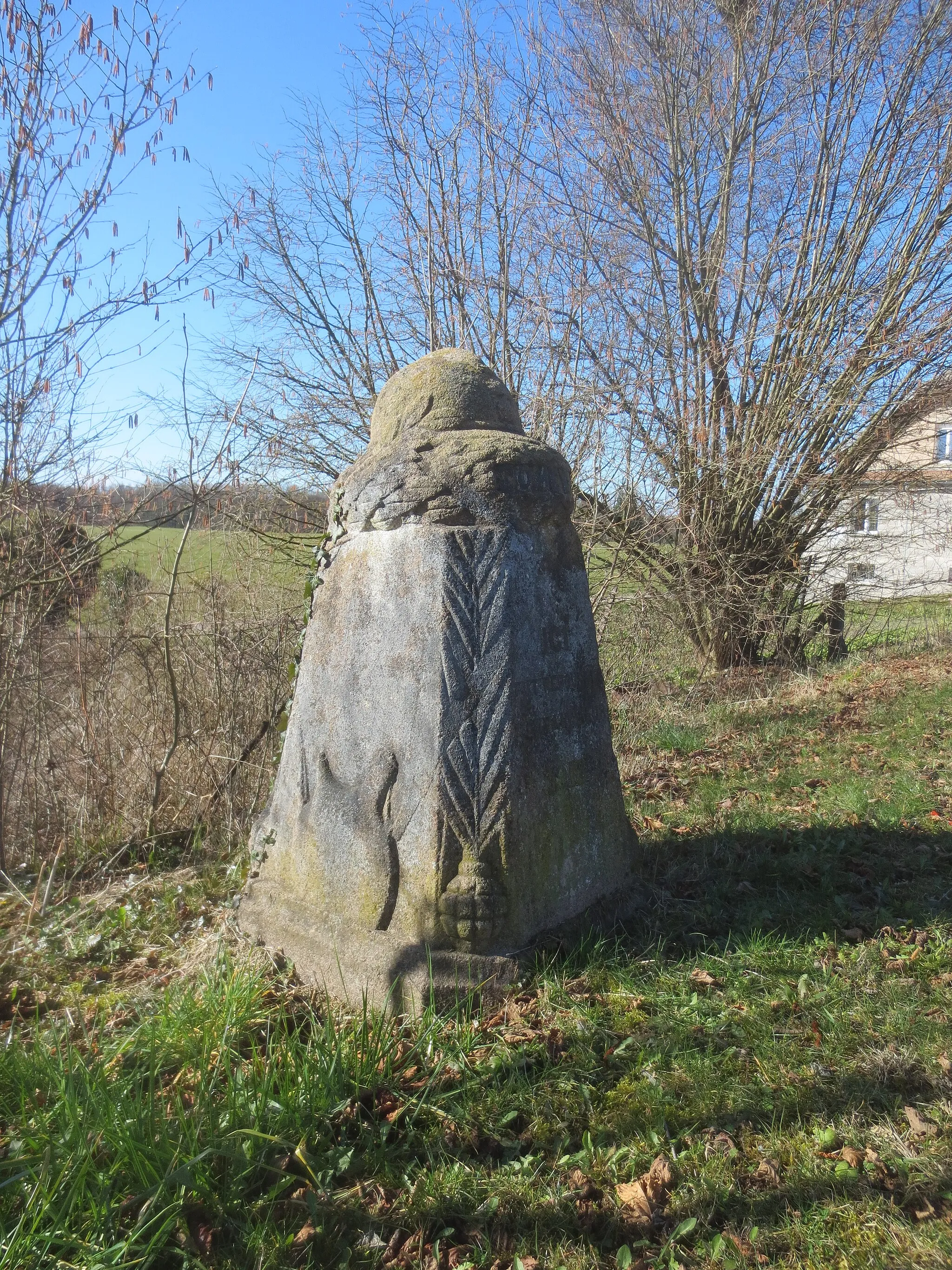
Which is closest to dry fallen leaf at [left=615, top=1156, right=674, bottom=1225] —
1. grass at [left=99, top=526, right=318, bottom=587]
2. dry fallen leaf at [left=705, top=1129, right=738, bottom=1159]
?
dry fallen leaf at [left=705, top=1129, right=738, bottom=1159]

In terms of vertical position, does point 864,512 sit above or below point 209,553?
above

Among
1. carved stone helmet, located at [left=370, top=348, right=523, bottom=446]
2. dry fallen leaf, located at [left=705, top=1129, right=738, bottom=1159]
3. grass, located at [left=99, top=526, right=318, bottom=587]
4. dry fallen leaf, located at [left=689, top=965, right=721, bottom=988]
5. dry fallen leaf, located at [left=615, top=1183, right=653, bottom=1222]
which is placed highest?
carved stone helmet, located at [left=370, top=348, right=523, bottom=446]

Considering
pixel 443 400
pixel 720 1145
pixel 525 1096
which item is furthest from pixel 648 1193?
pixel 443 400

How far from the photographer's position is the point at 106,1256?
73.6 inches

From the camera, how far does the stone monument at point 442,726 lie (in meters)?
2.90

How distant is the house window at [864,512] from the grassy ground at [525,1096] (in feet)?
20.9

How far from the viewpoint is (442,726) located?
2.92 m

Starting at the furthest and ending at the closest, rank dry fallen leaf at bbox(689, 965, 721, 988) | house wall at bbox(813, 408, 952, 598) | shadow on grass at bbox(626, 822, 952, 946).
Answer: house wall at bbox(813, 408, 952, 598)
shadow on grass at bbox(626, 822, 952, 946)
dry fallen leaf at bbox(689, 965, 721, 988)

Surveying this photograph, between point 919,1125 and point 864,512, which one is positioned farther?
point 864,512

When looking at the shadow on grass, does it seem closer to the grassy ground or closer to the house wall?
the grassy ground

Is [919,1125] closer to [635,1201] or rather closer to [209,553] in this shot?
[635,1201]

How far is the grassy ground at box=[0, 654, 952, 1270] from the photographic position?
2020 millimetres

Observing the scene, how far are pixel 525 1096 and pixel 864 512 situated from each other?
8693 millimetres

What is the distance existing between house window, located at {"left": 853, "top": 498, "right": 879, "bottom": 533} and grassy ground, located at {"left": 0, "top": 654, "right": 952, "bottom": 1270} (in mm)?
6361
